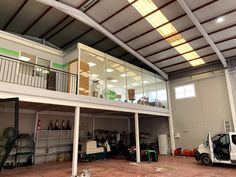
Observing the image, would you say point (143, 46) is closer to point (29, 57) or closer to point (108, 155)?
point (29, 57)

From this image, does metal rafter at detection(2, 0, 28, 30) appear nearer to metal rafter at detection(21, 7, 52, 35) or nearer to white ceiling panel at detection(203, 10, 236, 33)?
metal rafter at detection(21, 7, 52, 35)

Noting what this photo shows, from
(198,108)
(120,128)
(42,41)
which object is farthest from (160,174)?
(42,41)

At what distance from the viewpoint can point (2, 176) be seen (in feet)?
21.6

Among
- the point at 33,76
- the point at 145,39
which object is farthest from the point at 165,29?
the point at 33,76

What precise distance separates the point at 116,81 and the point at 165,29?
426 cm

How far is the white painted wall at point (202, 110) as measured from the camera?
11.1m

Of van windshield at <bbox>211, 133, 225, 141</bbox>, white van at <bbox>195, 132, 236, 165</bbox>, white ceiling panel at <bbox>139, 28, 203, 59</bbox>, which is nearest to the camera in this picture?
white van at <bbox>195, 132, 236, 165</bbox>

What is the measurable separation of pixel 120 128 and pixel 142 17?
29.0 feet

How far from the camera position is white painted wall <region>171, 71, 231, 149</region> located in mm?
11055

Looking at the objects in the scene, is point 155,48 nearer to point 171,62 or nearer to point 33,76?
point 171,62

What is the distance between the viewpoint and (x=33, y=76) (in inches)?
360

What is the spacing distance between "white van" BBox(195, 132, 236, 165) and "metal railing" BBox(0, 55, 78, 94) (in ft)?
22.1

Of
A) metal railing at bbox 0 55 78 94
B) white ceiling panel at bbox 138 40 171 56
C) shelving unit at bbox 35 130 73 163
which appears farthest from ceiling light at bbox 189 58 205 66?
shelving unit at bbox 35 130 73 163

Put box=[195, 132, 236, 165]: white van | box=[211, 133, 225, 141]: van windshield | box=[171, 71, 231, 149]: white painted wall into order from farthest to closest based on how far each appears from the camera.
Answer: box=[171, 71, 231, 149]: white painted wall < box=[211, 133, 225, 141]: van windshield < box=[195, 132, 236, 165]: white van
